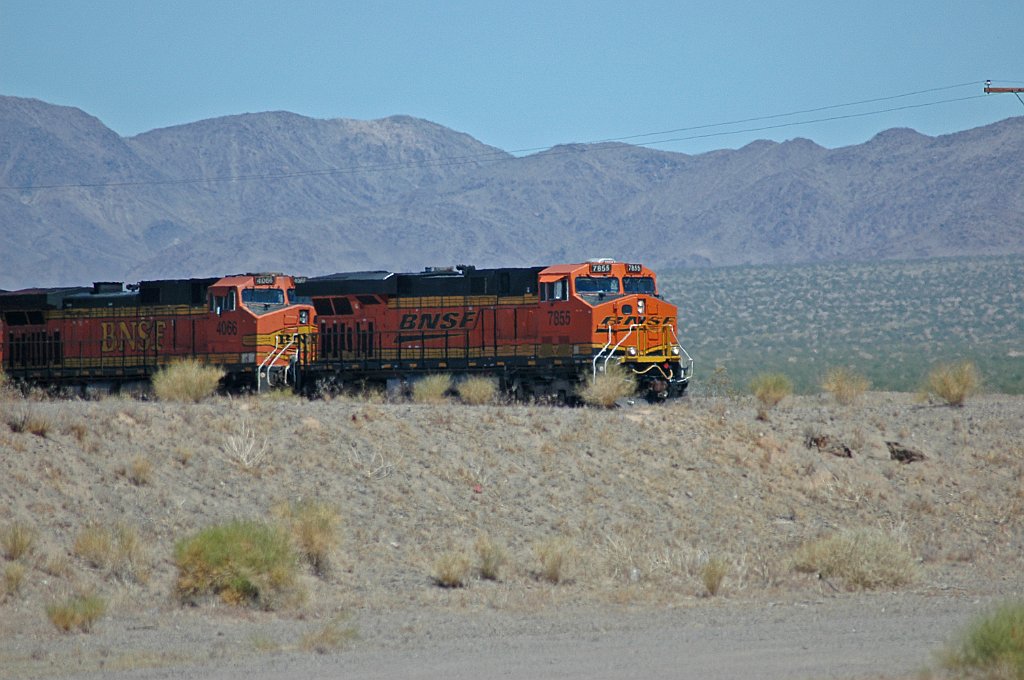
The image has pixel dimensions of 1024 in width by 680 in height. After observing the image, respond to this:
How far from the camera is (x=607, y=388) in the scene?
92.9 ft

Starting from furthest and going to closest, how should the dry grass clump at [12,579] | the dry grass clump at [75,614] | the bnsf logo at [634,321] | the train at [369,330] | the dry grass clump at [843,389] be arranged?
the dry grass clump at [843,389] → the train at [369,330] → the bnsf logo at [634,321] → the dry grass clump at [12,579] → the dry grass clump at [75,614]

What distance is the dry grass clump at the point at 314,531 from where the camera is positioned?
17547 millimetres

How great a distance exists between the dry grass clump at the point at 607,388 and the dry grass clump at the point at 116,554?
43.0 feet

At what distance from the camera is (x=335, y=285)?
33719 mm

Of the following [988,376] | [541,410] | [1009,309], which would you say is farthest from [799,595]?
[1009,309]

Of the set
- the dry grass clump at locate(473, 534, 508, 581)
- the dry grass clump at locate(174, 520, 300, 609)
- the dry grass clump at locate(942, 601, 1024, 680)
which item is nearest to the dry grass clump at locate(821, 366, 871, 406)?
the dry grass clump at locate(473, 534, 508, 581)

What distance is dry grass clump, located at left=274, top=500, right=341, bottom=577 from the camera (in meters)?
17.5

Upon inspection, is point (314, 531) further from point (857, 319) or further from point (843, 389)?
point (857, 319)

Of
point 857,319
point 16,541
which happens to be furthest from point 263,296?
point 857,319

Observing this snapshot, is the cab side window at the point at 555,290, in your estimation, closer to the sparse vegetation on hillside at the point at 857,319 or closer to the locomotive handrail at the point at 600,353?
the locomotive handrail at the point at 600,353

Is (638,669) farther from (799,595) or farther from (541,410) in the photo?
(541,410)

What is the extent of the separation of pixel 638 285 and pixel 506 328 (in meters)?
3.13

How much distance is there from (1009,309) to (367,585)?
68788 mm

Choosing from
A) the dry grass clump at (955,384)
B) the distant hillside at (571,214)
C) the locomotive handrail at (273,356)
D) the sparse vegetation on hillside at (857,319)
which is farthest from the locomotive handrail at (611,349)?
the distant hillside at (571,214)
